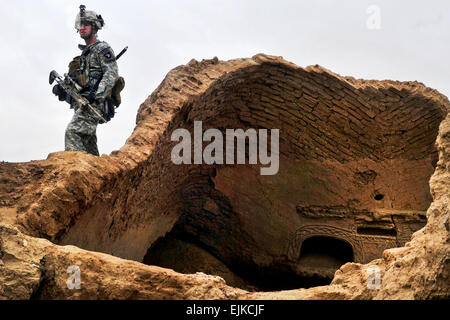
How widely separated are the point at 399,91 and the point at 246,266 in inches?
131

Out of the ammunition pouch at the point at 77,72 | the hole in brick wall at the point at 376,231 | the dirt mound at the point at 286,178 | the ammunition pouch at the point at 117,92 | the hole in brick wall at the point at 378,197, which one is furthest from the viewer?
the hole in brick wall at the point at 378,197

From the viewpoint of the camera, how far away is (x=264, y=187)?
768 cm

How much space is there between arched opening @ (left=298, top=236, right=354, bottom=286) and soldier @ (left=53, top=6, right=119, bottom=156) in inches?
135

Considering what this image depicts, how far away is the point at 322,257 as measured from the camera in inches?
303

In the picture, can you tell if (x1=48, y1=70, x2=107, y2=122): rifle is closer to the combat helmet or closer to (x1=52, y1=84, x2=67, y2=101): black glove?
(x1=52, y1=84, x2=67, y2=101): black glove

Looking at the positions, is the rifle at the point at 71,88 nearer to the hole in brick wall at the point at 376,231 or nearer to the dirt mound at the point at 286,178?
the dirt mound at the point at 286,178

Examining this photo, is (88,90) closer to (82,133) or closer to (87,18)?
(82,133)

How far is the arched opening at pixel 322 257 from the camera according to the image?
741 centimetres

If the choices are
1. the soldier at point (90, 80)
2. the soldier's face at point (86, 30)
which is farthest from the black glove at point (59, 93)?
the soldier's face at point (86, 30)
